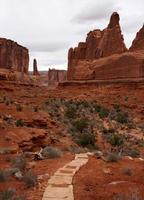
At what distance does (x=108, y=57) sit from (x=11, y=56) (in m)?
22.7

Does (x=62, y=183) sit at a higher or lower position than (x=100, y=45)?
lower

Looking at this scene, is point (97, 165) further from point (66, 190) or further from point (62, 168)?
point (66, 190)

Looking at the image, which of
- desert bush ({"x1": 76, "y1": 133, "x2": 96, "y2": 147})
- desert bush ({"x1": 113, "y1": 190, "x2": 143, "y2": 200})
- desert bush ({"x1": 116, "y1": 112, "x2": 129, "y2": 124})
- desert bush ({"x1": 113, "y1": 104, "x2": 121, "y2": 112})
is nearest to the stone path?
desert bush ({"x1": 113, "y1": 190, "x2": 143, "y2": 200})

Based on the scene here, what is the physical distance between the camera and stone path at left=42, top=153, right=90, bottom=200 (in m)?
9.10

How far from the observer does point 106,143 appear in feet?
82.7

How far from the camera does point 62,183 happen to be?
10398 millimetres

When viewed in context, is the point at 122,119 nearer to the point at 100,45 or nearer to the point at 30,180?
the point at 30,180

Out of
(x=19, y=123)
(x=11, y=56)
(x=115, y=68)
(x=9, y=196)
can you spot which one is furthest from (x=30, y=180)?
(x=11, y=56)

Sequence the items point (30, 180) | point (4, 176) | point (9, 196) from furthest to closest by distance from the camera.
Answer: point (4, 176) < point (30, 180) < point (9, 196)

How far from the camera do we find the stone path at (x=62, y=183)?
910cm

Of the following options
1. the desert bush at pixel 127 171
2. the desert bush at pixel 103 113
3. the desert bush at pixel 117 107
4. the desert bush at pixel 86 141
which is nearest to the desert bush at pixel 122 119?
the desert bush at pixel 103 113

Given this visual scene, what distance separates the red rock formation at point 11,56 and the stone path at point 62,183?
2713 inches

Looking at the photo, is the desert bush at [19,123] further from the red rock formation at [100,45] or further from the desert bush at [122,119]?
the red rock formation at [100,45]

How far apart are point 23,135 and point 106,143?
742 centimetres
